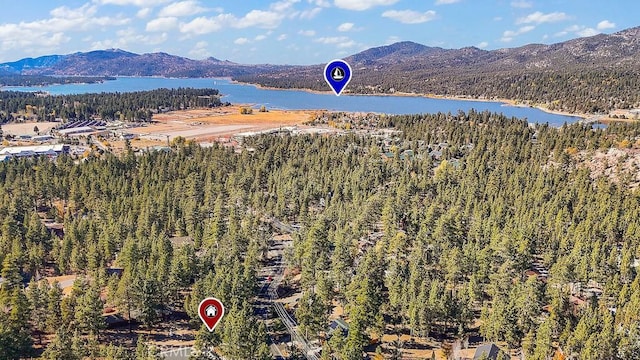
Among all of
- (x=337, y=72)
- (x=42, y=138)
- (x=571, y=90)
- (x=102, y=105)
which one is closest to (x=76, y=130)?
(x=42, y=138)

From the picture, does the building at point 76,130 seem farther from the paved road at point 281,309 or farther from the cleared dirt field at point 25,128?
the paved road at point 281,309

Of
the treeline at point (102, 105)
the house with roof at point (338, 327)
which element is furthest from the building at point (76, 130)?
the house with roof at point (338, 327)

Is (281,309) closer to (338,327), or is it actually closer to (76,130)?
(338,327)

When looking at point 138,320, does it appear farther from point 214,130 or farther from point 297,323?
point 214,130

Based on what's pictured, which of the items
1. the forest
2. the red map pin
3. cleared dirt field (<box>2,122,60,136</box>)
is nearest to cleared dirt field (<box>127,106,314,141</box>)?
cleared dirt field (<box>2,122,60,136</box>)

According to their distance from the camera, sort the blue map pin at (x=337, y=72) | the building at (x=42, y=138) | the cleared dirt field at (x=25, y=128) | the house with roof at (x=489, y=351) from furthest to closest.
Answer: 1. the cleared dirt field at (x=25, y=128)
2. the building at (x=42, y=138)
3. the house with roof at (x=489, y=351)
4. the blue map pin at (x=337, y=72)

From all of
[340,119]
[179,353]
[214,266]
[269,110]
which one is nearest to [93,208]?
[214,266]
